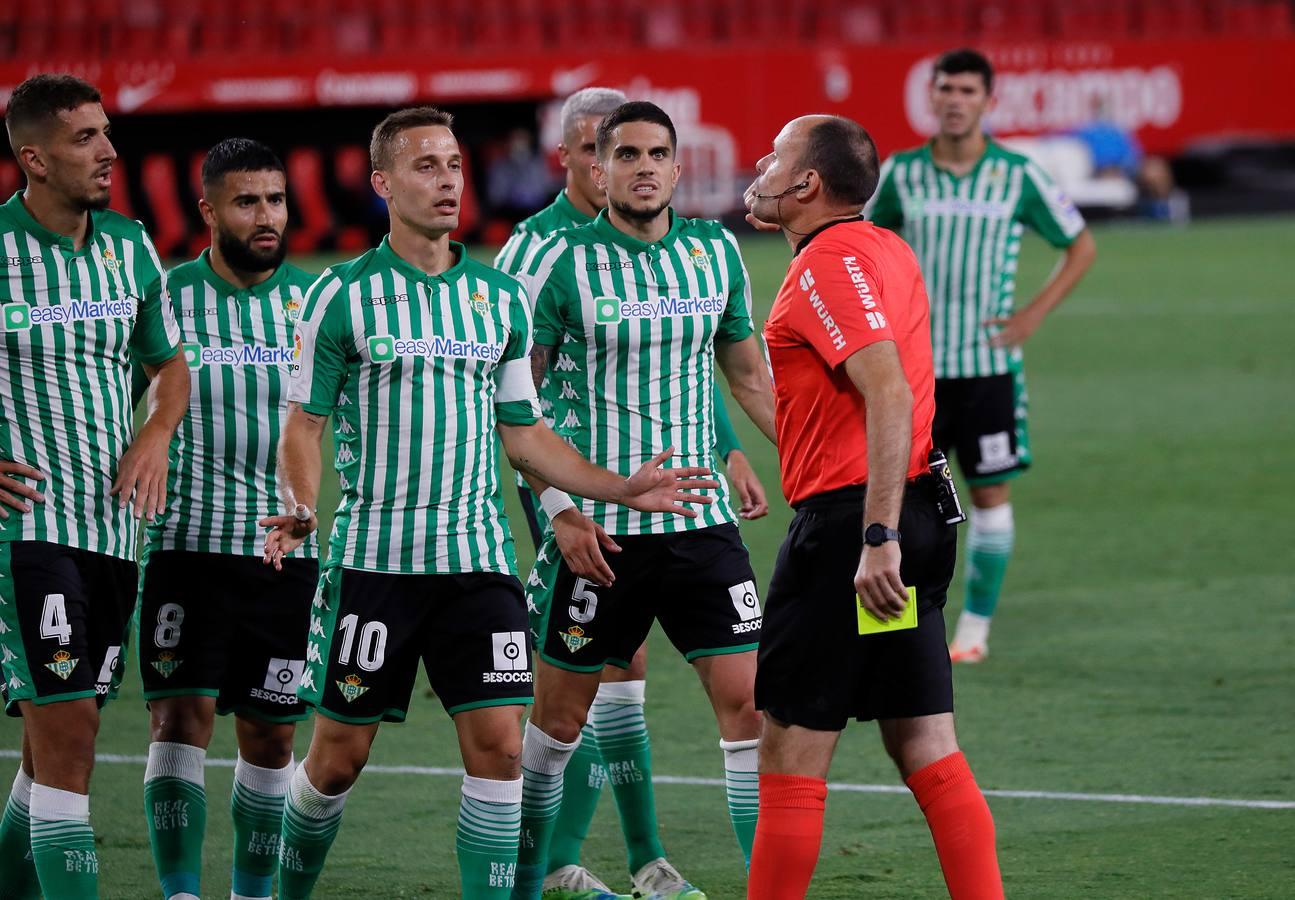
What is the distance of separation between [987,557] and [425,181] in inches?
163

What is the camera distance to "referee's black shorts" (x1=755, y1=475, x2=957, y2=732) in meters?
4.43

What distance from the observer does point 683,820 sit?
614 cm

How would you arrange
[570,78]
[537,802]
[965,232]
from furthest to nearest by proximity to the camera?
[570,78]
[965,232]
[537,802]

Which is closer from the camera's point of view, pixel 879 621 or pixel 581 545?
pixel 879 621

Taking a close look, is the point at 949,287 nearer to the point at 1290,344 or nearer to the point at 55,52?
the point at 1290,344

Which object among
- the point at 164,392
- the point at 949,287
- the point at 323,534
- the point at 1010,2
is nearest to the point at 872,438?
the point at 164,392

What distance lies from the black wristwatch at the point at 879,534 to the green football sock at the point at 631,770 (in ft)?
4.84

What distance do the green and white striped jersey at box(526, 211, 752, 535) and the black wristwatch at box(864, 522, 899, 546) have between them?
1022 millimetres

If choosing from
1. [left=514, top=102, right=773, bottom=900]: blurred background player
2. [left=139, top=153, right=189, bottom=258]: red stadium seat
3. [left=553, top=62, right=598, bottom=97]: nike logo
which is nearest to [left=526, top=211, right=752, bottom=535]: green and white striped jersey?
[left=514, top=102, right=773, bottom=900]: blurred background player

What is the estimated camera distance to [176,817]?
16.8ft

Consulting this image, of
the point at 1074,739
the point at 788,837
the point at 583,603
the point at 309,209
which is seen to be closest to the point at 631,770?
the point at 583,603

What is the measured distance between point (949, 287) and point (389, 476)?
4262mm

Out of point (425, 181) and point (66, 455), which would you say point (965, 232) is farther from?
point (66, 455)

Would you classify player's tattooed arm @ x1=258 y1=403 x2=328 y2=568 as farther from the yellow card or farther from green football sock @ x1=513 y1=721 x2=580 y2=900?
the yellow card
